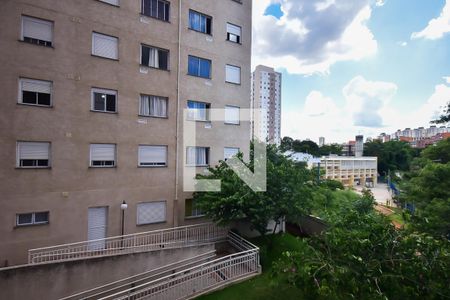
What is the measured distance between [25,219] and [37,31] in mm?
7911

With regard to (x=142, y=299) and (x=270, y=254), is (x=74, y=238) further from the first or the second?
(x=270, y=254)

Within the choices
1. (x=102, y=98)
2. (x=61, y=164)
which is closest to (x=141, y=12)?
(x=102, y=98)

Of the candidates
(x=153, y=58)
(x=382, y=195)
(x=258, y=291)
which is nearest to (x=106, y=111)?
(x=153, y=58)

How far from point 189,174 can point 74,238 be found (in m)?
6.20

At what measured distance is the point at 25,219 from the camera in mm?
10258

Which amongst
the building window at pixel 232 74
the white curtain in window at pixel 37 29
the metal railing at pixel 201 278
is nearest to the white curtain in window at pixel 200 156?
the building window at pixel 232 74

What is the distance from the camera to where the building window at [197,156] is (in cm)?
1434

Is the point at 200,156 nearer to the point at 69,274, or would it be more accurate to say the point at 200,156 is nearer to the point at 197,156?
the point at 197,156

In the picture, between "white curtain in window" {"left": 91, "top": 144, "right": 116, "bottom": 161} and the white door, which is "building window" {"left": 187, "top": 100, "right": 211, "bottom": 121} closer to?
"white curtain in window" {"left": 91, "top": 144, "right": 116, "bottom": 161}

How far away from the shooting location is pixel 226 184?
11930 millimetres

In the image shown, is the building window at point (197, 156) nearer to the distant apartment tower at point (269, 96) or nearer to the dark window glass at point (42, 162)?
the dark window glass at point (42, 162)

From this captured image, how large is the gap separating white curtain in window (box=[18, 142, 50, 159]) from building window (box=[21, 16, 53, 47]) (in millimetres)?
4266

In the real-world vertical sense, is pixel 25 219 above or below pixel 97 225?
above

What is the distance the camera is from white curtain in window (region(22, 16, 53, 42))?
33.8 feet
